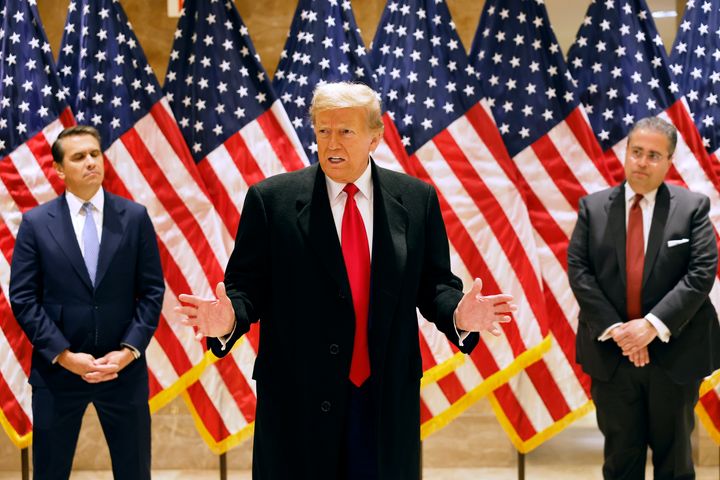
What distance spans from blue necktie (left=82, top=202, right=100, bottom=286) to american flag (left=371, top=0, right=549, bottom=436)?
1.27m

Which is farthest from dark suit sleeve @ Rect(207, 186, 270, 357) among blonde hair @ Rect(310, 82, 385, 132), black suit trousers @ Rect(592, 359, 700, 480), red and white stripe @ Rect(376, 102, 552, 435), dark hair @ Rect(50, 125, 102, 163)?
black suit trousers @ Rect(592, 359, 700, 480)

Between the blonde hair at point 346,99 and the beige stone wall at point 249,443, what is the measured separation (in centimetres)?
226

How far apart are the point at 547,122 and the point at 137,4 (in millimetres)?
2114

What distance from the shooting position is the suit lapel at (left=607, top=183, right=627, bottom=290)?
11.4 ft

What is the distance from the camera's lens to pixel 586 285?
11.4ft

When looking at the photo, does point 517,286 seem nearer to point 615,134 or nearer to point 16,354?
point 615,134

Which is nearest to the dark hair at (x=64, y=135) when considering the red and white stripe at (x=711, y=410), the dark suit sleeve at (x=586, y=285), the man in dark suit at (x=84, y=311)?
the man in dark suit at (x=84, y=311)

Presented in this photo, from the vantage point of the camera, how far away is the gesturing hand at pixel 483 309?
6.65ft

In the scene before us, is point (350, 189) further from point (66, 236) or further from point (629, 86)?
point (629, 86)

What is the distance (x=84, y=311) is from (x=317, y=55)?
155cm

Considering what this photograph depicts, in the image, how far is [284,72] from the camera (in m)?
4.09

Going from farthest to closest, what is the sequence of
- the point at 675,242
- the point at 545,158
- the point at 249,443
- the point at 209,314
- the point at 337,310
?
1. the point at 249,443
2. the point at 545,158
3. the point at 675,242
4. the point at 337,310
5. the point at 209,314

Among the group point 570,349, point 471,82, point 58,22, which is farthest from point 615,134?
point 58,22

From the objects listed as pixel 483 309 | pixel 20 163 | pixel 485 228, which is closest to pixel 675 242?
pixel 485 228
